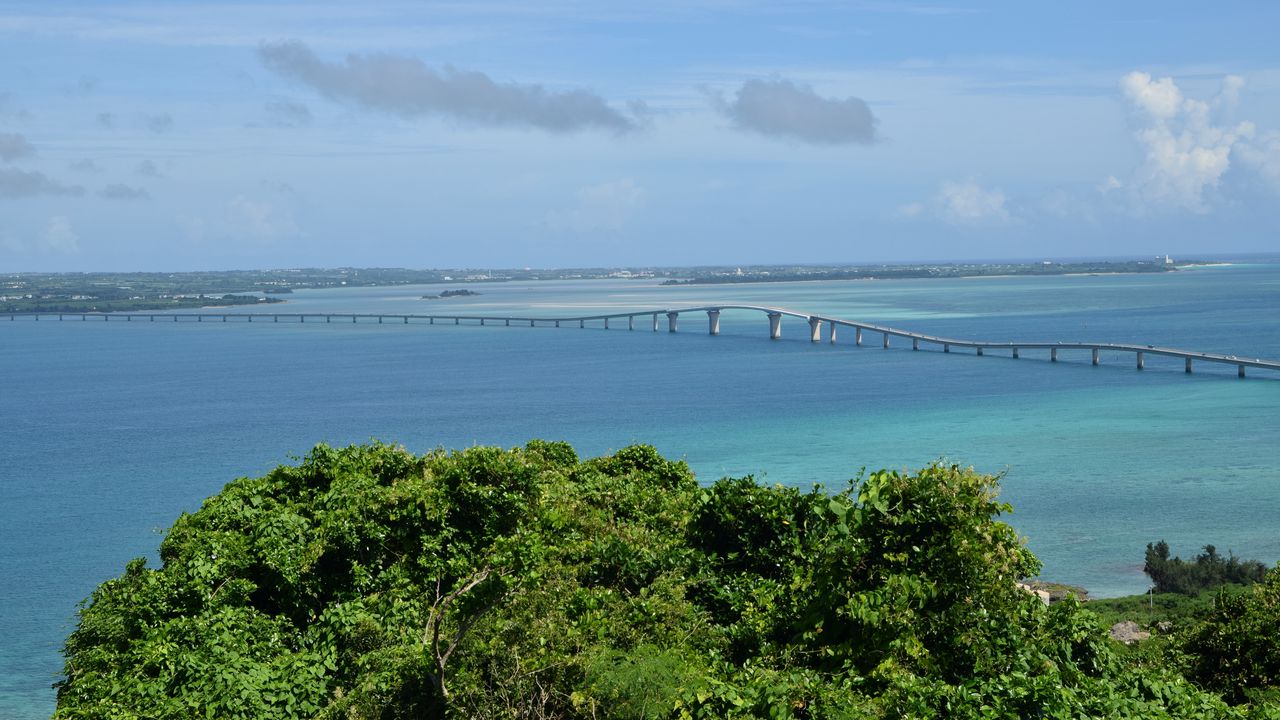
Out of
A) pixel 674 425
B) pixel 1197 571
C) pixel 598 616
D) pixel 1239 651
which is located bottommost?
pixel 674 425

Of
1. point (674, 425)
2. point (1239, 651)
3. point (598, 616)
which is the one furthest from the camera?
point (674, 425)

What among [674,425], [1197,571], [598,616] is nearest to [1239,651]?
[598,616]

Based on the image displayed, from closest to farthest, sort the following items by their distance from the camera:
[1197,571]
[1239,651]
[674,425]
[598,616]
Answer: [598,616], [1239,651], [1197,571], [674,425]

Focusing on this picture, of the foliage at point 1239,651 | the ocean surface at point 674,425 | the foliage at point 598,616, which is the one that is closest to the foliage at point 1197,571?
the ocean surface at point 674,425

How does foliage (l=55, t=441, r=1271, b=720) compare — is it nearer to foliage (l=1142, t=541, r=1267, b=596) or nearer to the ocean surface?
the ocean surface

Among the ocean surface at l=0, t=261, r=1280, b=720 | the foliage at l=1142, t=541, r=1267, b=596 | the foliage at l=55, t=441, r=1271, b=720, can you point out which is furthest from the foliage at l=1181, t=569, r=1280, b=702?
the foliage at l=1142, t=541, r=1267, b=596

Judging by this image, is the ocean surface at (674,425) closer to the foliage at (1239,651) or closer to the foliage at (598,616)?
the foliage at (598,616)

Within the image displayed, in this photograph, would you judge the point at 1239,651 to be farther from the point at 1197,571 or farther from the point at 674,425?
the point at 674,425
